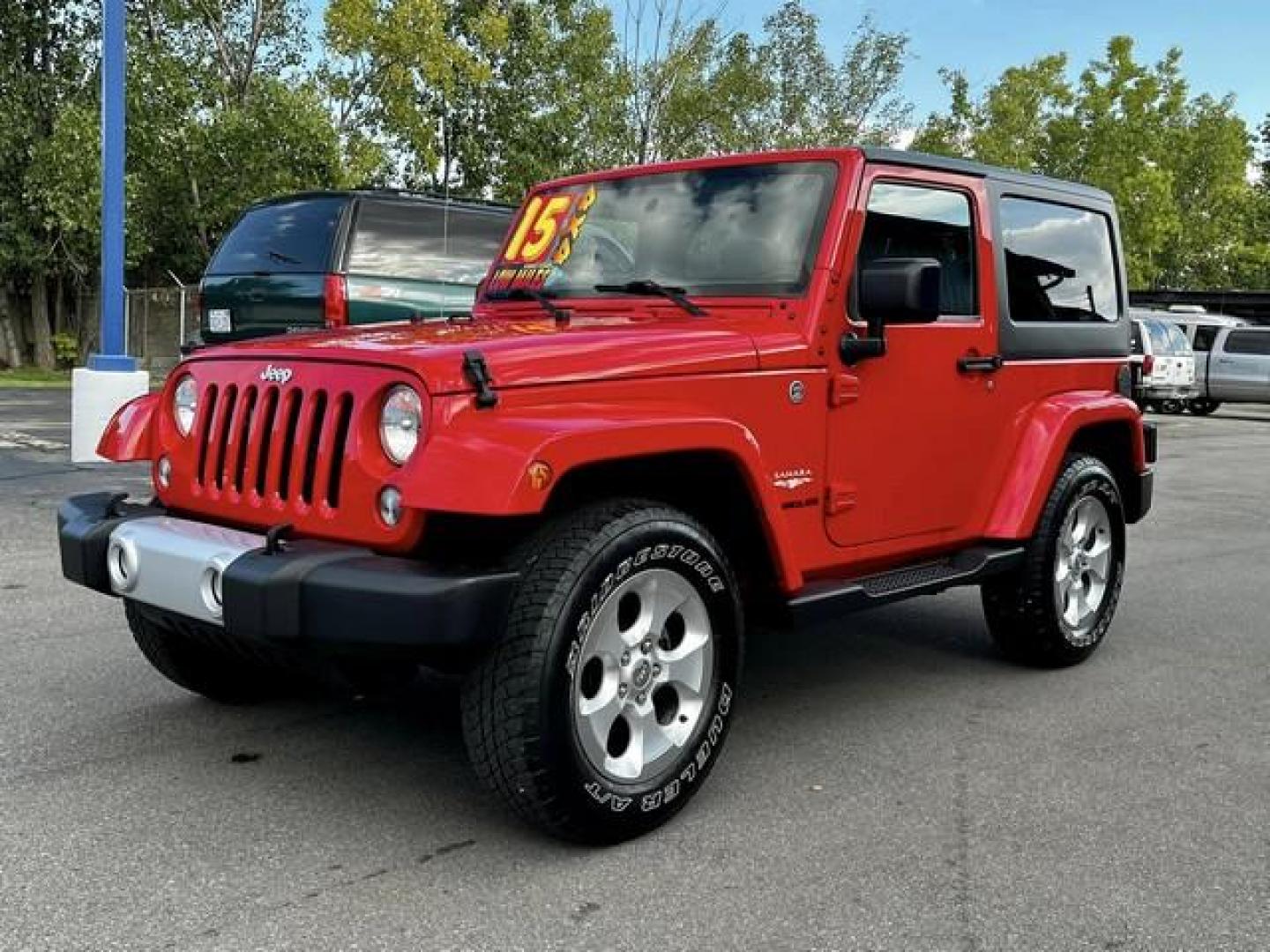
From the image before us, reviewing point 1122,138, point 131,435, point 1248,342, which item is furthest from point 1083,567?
point 1122,138

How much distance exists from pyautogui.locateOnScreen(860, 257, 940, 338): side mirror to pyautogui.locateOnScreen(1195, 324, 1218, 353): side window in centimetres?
2411

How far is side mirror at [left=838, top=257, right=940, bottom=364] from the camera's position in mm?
3633

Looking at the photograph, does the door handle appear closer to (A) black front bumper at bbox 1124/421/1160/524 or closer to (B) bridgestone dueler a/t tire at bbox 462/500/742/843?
(A) black front bumper at bbox 1124/421/1160/524

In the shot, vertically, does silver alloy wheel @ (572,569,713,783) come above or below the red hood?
below

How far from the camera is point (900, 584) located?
4.05 m

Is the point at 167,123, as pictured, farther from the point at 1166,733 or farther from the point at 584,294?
the point at 1166,733

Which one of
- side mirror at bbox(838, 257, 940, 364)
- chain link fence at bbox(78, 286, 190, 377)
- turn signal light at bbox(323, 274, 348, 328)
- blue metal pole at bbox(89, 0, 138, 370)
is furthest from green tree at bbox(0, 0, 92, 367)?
side mirror at bbox(838, 257, 940, 364)

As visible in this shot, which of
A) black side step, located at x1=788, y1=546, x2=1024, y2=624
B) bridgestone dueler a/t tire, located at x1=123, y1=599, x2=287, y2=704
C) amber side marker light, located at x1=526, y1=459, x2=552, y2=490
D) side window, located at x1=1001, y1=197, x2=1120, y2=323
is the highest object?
side window, located at x1=1001, y1=197, x2=1120, y2=323

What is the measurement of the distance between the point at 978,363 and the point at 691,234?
114 cm

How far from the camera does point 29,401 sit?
16469 millimetres

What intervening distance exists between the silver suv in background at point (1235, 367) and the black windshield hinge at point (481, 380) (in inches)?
963

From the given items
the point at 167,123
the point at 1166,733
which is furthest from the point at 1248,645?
the point at 167,123

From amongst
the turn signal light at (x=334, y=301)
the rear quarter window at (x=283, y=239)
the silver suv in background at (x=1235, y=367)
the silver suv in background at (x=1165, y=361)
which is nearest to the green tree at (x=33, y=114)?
the rear quarter window at (x=283, y=239)

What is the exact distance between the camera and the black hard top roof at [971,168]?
13.6 feet
